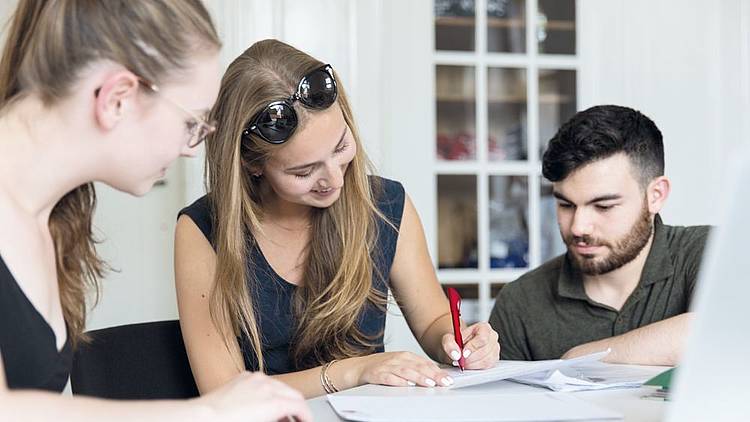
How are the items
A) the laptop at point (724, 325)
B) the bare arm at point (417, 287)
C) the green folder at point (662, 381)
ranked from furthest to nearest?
the bare arm at point (417, 287), the green folder at point (662, 381), the laptop at point (724, 325)

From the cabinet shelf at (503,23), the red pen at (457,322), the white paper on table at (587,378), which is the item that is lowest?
the white paper on table at (587,378)

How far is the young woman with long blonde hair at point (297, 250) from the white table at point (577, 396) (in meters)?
0.08

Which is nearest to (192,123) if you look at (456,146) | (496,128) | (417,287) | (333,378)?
(333,378)

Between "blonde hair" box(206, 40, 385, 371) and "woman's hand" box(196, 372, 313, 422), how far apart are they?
726 millimetres

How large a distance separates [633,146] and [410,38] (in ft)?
4.34

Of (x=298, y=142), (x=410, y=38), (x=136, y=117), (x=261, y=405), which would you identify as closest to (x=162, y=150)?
(x=136, y=117)

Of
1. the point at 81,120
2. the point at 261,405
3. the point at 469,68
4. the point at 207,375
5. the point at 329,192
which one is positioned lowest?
the point at 207,375

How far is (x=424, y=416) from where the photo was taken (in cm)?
116

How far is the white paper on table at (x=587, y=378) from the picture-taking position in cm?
142

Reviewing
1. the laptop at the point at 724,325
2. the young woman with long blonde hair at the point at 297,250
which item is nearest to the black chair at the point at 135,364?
the young woman with long blonde hair at the point at 297,250

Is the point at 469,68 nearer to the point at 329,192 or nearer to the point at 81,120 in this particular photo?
the point at 329,192

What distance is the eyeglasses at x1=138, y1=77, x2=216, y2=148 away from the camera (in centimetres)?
110

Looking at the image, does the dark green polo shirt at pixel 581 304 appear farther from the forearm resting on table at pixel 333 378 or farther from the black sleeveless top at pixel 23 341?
the black sleeveless top at pixel 23 341

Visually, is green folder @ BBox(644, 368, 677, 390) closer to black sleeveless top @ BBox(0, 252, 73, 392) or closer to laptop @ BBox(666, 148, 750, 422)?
laptop @ BBox(666, 148, 750, 422)
